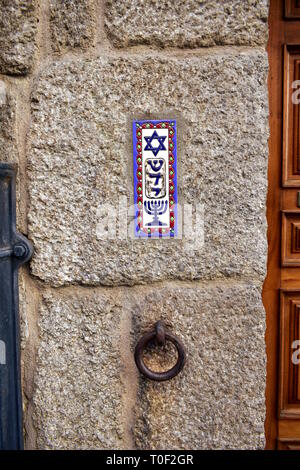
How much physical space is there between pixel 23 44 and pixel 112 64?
0.59 feet

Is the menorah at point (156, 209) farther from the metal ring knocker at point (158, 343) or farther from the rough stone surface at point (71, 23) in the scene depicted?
the rough stone surface at point (71, 23)

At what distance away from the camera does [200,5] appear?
641mm

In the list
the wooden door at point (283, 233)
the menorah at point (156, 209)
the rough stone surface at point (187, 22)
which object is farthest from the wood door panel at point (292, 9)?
the menorah at point (156, 209)

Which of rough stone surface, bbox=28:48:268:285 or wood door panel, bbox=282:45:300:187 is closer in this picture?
rough stone surface, bbox=28:48:268:285

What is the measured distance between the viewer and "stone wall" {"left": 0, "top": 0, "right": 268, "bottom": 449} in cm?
65

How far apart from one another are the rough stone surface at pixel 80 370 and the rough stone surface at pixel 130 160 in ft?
0.20

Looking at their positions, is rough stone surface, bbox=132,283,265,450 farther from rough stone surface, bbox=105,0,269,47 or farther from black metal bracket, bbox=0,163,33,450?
rough stone surface, bbox=105,0,269,47

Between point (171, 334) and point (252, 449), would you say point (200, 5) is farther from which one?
point (252, 449)

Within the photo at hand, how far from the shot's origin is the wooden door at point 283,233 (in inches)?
30.9

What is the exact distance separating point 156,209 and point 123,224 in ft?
0.24

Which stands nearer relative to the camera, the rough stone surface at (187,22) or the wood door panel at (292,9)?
the rough stone surface at (187,22)

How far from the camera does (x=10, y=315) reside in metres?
0.69

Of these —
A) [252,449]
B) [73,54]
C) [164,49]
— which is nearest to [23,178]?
[73,54]

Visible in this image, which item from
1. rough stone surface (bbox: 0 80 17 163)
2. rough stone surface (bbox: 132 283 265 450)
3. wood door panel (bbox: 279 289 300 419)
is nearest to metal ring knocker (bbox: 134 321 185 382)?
rough stone surface (bbox: 132 283 265 450)
